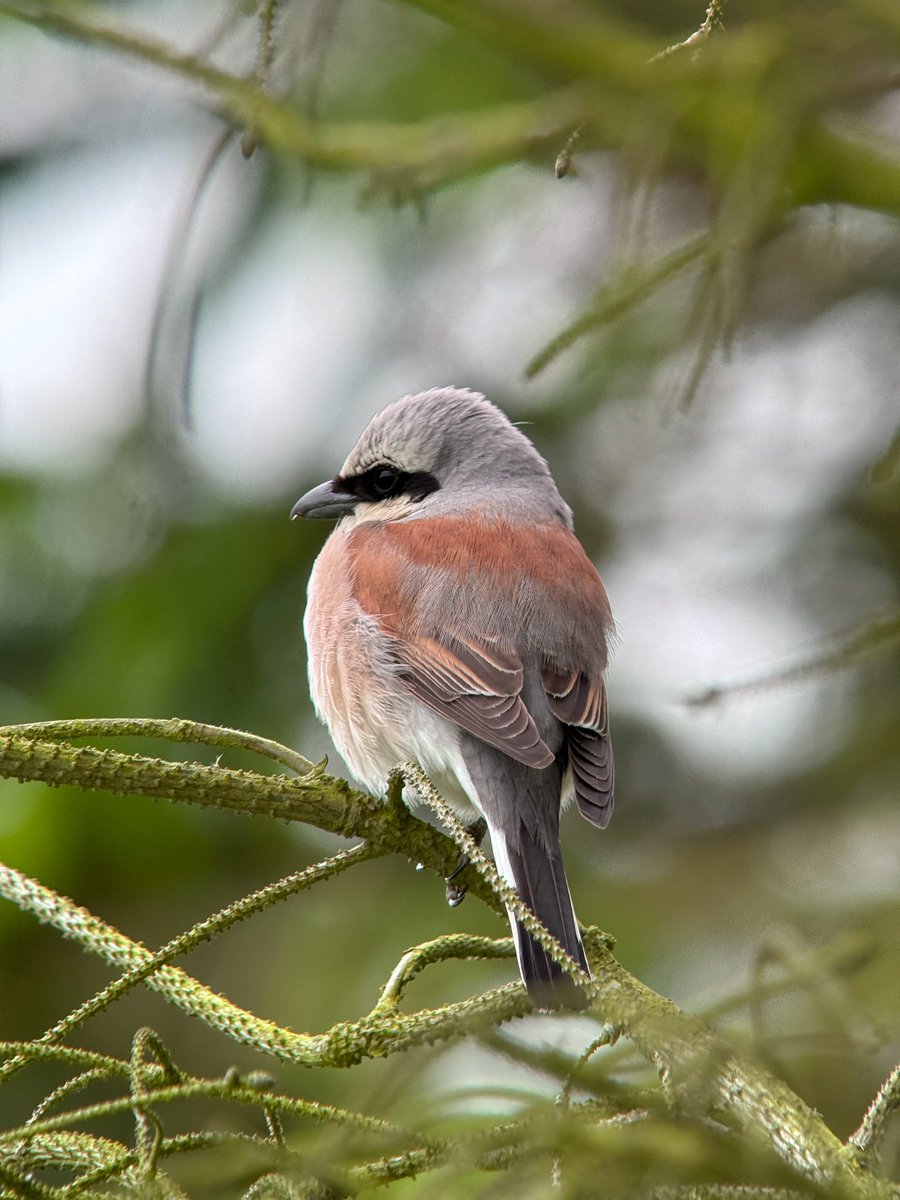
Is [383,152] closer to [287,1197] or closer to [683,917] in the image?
[287,1197]

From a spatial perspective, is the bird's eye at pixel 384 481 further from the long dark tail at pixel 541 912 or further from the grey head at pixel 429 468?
the long dark tail at pixel 541 912

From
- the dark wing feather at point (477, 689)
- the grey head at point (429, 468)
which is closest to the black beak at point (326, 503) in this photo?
the grey head at point (429, 468)

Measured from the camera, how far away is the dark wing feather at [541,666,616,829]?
3.28 meters

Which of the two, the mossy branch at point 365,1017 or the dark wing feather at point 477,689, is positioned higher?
the dark wing feather at point 477,689

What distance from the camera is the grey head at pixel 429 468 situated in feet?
13.6

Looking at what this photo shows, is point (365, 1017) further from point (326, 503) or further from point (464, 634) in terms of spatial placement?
point (326, 503)

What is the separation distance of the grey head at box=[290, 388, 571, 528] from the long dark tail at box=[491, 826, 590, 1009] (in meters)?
1.25

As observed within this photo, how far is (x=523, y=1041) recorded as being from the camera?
4.55ft

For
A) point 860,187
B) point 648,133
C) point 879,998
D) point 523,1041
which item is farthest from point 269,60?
point 879,998

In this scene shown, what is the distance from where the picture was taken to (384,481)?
13.7ft

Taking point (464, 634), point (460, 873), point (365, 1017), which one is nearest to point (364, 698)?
point (464, 634)

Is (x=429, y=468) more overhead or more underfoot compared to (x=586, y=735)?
more overhead

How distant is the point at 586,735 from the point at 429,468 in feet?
3.63

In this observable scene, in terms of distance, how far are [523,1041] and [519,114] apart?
65.8 inches
